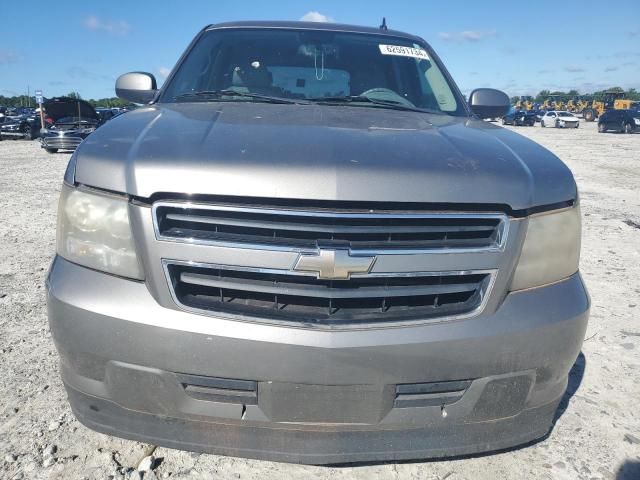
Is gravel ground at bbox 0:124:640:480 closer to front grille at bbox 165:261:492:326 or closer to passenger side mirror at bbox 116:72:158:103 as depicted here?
front grille at bbox 165:261:492:326

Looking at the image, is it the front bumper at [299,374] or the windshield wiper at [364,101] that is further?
the windshield wiper at [364,101]

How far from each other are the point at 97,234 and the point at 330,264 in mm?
792

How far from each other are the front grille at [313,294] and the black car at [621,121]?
3714cm

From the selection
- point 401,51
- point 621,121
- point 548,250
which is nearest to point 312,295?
point 548,250

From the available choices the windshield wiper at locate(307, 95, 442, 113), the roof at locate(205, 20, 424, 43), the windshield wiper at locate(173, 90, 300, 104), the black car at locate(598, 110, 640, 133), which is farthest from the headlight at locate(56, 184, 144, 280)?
the black car at locate(598, 110, 640, 133)

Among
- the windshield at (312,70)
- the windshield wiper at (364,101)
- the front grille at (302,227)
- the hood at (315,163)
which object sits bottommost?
the front grille at (302,227)

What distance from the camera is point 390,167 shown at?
64.4 inches

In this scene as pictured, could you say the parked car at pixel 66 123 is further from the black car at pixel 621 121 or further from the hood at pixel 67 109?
the black car at pixel 621 121

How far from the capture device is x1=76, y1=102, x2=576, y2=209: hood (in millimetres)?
1562

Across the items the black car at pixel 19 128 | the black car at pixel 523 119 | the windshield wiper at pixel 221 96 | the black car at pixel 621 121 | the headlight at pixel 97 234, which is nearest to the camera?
the headlight at pixel 97 234

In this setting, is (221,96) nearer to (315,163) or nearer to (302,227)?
(315,163)

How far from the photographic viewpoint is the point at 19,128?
26484 millimetres

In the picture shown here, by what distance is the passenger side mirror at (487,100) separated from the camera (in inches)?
139

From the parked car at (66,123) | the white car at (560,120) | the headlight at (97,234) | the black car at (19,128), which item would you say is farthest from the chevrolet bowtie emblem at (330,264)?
the white car at (560,120)
